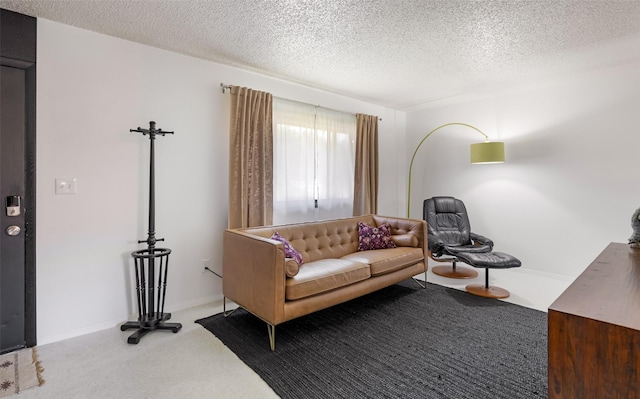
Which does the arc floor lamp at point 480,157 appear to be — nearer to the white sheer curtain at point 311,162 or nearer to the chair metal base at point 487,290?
the chair metal base at point 487,290

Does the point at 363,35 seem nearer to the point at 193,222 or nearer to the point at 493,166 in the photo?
the point at 193,222

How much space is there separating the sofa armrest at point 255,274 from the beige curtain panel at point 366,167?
2227mm

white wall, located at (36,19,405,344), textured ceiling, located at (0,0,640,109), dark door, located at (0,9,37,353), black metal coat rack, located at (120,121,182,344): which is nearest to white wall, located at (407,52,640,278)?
textured ceiling, located at (0,0,640,109)

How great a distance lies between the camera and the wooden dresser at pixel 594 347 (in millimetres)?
955

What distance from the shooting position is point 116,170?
2.72m

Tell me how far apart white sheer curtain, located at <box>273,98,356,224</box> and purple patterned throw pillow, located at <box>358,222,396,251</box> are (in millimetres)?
726

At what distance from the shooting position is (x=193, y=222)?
314 centimetres

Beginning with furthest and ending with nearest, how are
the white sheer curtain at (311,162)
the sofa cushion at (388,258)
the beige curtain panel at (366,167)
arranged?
1. the beige curtain panel at (366,167)
2. the white sheer curtain at (311,162)
3. the sofa cushion at (388,258)

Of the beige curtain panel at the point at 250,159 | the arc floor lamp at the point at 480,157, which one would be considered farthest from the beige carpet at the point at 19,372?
the arc floor lamp at the point at 480,157

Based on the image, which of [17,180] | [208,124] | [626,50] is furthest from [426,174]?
[17,180]

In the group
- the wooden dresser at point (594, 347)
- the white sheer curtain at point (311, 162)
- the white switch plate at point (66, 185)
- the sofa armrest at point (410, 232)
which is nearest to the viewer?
the wooden dresser at point (594, 347)

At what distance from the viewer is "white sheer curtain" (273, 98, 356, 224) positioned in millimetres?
3754

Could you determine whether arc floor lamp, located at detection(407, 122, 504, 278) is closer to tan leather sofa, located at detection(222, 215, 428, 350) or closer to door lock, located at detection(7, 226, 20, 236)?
tan leather sofa, located at detection(222, 215, 428, 350)

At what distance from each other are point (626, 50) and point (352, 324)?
3647 mm
